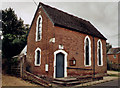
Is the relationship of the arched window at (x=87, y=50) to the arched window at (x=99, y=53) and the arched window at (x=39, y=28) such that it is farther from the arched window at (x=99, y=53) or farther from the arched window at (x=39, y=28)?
the arched window at (x=39, y=28)

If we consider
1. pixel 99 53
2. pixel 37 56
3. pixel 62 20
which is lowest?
pixel 37 56

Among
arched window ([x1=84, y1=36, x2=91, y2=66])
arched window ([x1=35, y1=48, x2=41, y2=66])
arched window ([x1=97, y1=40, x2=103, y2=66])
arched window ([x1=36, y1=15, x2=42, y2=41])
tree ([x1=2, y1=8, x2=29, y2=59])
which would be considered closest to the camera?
arched window ([x1=35, y1=48, x2=41, y2=66])

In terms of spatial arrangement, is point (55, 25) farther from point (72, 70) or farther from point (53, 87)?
point (53, 87)

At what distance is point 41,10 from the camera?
1467cm

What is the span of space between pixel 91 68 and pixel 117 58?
106 ft

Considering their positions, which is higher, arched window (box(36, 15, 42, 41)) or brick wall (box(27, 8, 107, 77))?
arched window (box(36, 15, 42, 41))

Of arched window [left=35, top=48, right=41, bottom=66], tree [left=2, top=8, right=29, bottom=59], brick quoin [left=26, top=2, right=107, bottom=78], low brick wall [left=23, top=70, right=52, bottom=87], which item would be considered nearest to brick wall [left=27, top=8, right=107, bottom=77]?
brick quoin [left=26, top=2, right=107, bottom=78]

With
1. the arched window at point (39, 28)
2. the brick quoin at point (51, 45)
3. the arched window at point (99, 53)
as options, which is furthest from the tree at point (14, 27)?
the arched window at point (99, 53)

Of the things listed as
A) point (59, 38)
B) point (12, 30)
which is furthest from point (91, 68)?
point (12, 30)

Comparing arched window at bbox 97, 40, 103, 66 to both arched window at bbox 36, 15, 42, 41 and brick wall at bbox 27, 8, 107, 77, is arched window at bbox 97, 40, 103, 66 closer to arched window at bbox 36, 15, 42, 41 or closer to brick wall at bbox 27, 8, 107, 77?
brick wall at bbox 27, 8, 107, 77

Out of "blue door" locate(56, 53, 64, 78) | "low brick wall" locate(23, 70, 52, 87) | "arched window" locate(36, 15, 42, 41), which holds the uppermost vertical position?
"arched window" locate(36, 15, 42, 41)

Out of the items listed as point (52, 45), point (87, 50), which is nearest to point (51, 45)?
point (52, 45)

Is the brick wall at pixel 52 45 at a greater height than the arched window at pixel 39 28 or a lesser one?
lesser

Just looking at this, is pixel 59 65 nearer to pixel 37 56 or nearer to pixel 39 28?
pixel 37 56
